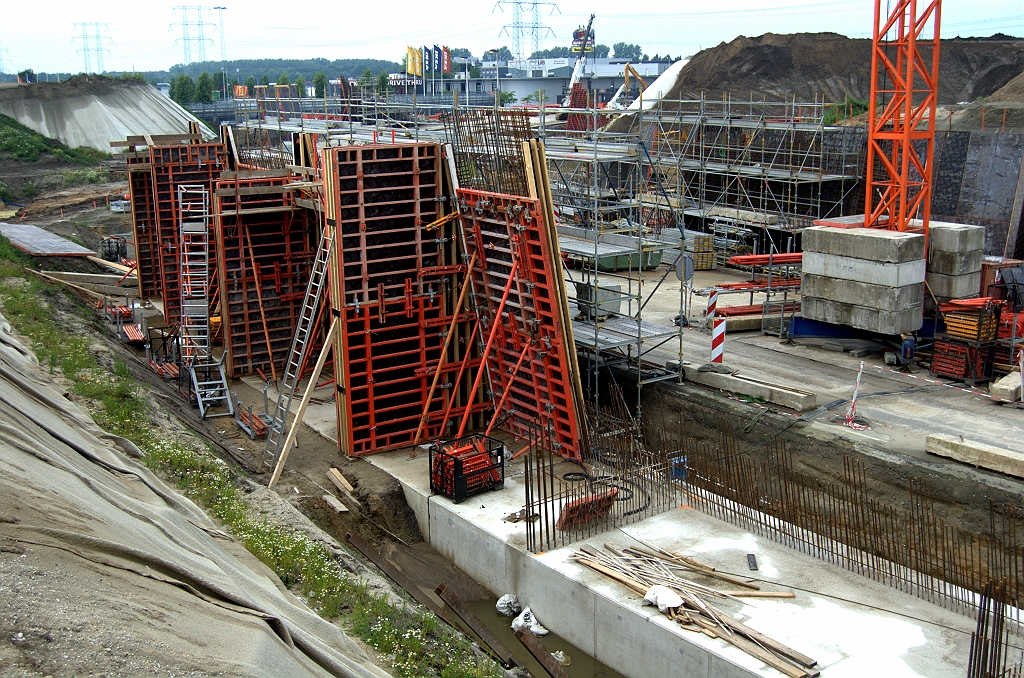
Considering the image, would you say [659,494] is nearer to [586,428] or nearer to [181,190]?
[586,428]

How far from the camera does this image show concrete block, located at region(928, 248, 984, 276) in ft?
71.4

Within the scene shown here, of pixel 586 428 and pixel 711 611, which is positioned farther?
pixel 586 428

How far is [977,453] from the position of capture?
15.7 metres

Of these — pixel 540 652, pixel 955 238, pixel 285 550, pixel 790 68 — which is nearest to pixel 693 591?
pixel 540 652

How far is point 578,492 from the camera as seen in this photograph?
15750 mm

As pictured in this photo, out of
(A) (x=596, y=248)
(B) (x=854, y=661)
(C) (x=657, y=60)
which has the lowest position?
(B) (x=854, y=661)

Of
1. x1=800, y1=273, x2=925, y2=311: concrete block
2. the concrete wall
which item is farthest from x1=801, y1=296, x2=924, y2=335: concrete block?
the concrete wall

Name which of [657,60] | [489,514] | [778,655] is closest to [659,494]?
[489,514]

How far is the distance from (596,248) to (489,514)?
537cm

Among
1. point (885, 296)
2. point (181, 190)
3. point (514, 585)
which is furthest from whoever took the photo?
point (181, 190)

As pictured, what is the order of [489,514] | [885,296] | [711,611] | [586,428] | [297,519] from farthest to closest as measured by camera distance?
[885,296] < [586,428] < [489,514] < [297,519] < [711,611]

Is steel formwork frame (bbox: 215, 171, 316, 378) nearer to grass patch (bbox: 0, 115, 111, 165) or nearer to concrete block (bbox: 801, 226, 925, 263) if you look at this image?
concrete block (bbox: 801, 226, 925, 263)

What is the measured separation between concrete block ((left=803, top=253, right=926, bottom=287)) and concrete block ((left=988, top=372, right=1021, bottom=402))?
10.8ft

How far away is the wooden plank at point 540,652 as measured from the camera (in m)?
12.9
